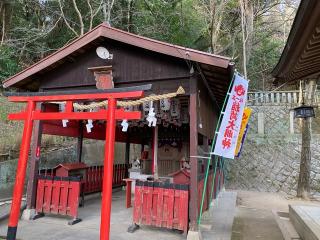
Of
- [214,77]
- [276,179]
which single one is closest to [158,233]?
[214,77]

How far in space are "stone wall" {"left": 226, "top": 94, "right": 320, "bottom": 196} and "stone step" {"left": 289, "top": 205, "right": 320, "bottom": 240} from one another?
28.2ft

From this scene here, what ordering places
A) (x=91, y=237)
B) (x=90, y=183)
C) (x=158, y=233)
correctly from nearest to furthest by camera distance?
(x=91, y=237) → (x=158, y=233) → (x=90, y=183)

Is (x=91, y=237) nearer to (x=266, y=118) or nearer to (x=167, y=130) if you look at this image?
(x=167, y=130)

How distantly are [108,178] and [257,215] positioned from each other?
7538 millimetres

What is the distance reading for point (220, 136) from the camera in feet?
24.1

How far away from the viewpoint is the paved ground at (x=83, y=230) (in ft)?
22.1

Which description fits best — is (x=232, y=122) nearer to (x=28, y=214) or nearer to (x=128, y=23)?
(x=28, y=214)

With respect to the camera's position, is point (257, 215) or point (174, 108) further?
point (257, 215)

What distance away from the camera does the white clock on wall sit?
8.13 m

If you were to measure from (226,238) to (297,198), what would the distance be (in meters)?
9.68

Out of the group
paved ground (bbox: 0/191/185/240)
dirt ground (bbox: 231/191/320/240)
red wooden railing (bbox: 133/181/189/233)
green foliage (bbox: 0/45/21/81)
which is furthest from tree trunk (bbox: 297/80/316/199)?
green foliage (bbox: 0/45/21/81)

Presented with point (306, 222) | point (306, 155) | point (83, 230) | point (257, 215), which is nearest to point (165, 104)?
point (83, 230)

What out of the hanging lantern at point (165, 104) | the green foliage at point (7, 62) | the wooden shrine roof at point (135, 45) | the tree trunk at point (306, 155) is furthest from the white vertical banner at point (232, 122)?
the green foliage at point (7, 62)

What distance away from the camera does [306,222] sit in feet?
23.2
